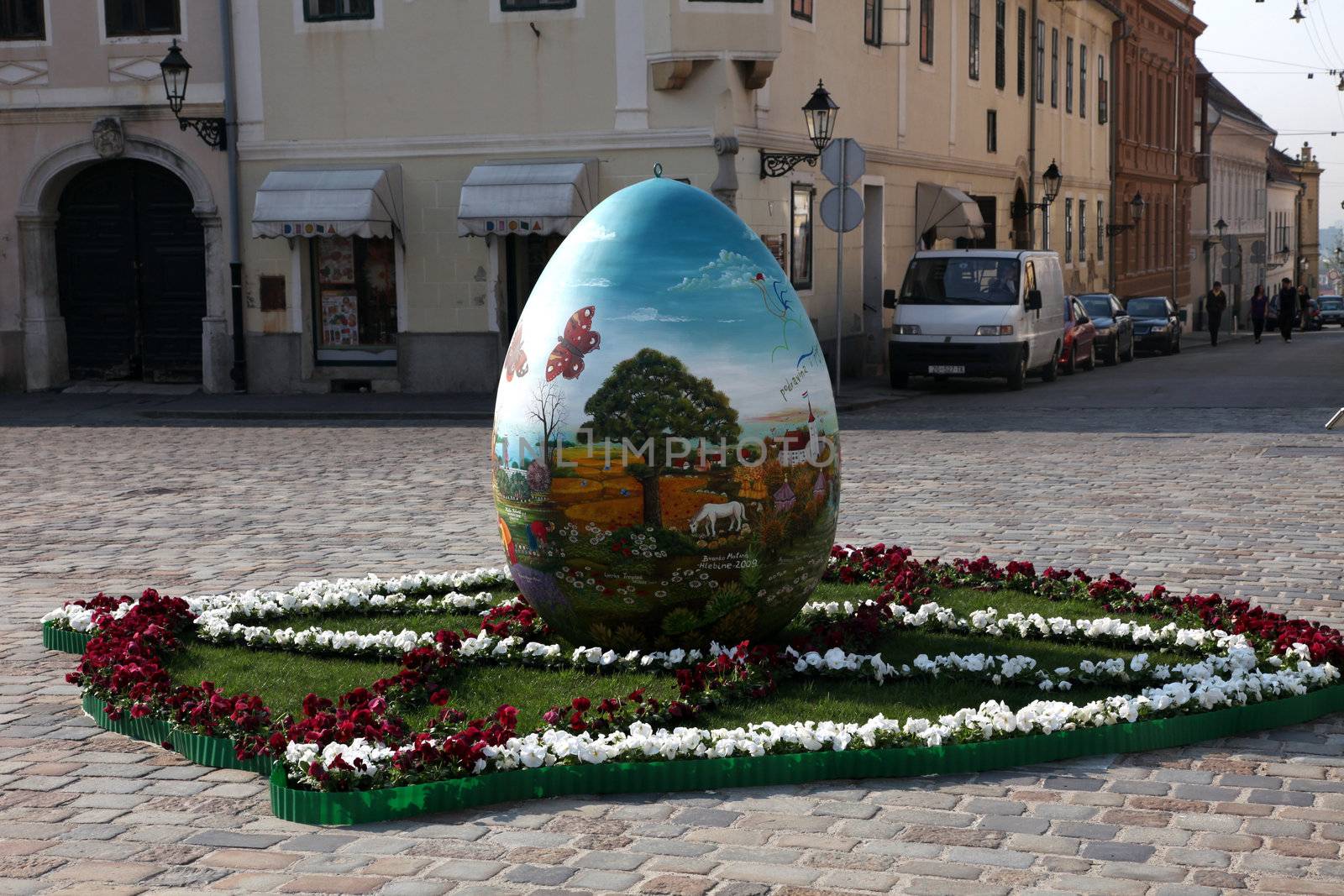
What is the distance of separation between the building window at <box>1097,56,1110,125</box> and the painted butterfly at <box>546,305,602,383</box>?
1896 inches

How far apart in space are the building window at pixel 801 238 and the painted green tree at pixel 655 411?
19004 mm

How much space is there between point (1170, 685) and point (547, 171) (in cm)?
1802

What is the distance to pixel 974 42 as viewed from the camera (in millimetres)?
36594

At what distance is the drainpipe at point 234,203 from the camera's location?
24.9 m

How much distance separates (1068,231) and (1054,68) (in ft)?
14.8

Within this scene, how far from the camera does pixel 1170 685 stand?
6.59 metres

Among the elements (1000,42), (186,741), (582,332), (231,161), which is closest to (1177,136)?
(1000,42)

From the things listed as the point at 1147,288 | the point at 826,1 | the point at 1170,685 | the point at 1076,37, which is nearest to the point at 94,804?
the point at 1170,685

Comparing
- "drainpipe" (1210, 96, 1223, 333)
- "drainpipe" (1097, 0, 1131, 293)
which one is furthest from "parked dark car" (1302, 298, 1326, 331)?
"drainpipe" (1097, 0, 1131, 293)

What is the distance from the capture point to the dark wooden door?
25609mm

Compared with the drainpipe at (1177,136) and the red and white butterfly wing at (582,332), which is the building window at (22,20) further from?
the drainpipe at (1177,136)

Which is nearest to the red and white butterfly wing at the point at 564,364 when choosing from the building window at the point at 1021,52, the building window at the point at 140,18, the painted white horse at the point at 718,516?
the painted white horse at the point at 718,516

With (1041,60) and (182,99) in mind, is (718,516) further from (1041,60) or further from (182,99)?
(1041,60)

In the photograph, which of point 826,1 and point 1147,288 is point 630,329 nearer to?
point 826,1
